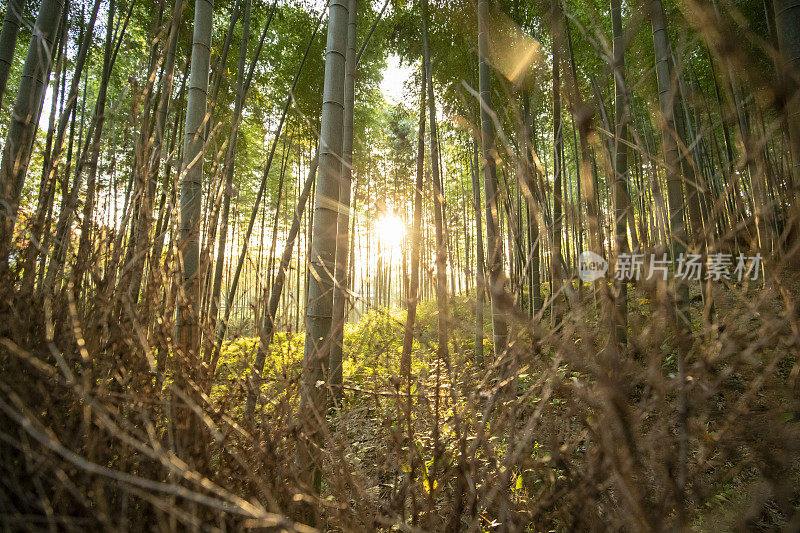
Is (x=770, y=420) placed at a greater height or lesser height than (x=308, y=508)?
greater

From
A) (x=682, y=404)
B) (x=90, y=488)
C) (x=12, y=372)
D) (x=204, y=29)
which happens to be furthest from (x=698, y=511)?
(x=204, y=29)

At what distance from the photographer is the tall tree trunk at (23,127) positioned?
1.20m

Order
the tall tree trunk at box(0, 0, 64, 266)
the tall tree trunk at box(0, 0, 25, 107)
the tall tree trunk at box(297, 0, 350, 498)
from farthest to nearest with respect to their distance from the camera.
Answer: the tall tree trunk at box(0, 0, 25, 107), the tall tree trunk at box(297, 0, 350, 498), the tall tree trunk at box(0, 0, 64, 266)

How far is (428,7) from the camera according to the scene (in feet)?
13.2

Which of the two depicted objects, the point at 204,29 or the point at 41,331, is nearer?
the point at 41,331

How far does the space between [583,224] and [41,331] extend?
1521mm

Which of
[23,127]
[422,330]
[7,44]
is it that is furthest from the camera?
[7,44]

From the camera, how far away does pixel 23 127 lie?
5.78 ft

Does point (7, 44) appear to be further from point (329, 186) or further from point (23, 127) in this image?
point (329, 186)

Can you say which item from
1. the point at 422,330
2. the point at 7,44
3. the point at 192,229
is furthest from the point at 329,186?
the point at 7,44

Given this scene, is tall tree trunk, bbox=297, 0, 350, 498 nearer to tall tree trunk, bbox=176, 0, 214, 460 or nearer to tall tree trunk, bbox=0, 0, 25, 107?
tall tree trunk, bbox=176, 0, 214, 460

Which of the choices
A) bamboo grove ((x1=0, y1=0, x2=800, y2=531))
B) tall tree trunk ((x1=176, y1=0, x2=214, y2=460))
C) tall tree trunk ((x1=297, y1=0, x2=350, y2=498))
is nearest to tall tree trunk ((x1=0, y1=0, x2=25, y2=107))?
bamboo grove ((x1=0, y1=0, x2=800, y2=531))

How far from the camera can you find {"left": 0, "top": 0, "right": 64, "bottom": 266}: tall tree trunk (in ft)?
3.93

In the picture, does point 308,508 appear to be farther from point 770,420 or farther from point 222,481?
point 770,420
